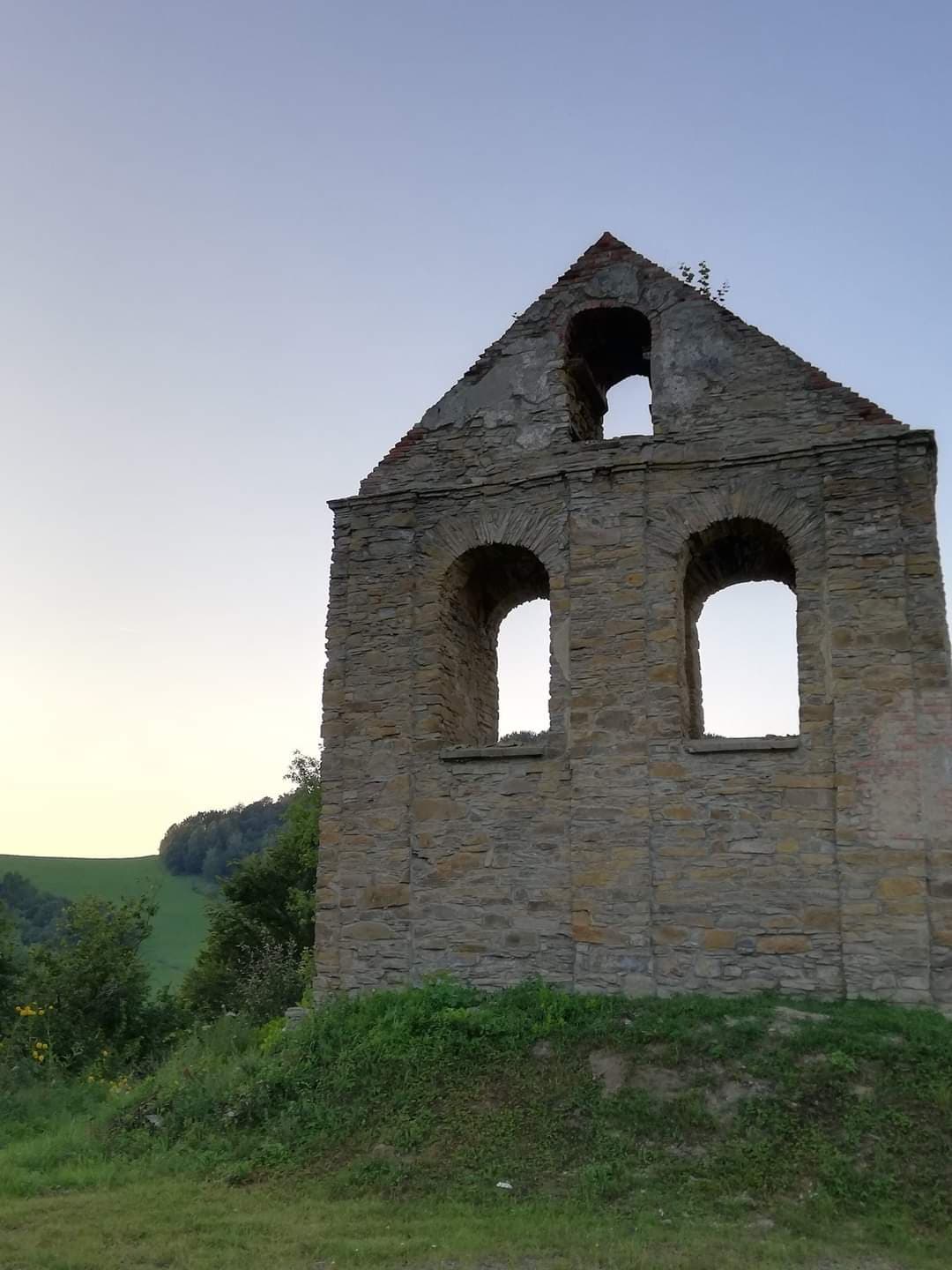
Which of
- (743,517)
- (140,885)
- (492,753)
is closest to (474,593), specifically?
(492,753)

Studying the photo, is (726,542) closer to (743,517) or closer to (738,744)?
(743,517)

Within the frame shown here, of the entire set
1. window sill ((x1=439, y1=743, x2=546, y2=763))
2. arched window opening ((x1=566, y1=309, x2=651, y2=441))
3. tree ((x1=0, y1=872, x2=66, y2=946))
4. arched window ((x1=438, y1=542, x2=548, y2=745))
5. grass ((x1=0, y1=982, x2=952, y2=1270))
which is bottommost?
grass ((x1=0, y1=982, x2=952, y2=1270))

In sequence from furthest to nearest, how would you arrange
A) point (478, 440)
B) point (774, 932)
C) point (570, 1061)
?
1. point (478, 440)
2. point (774, 932)
3. point (570, 1061)

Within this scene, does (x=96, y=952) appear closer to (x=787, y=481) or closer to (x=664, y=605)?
(x=664, y=605)

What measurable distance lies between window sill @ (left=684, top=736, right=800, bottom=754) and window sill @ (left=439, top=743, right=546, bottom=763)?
54.4 inches

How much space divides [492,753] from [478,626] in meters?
2.02

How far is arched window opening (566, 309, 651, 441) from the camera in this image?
11602 millimetres

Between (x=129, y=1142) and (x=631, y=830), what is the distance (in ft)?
15.5

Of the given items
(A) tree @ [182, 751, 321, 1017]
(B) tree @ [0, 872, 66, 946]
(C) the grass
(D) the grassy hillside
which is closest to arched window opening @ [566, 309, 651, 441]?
(C) the grass

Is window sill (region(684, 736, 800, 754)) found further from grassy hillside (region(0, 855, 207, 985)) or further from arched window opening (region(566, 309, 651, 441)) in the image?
grassy hillside (region(0, 855, 207, 985))

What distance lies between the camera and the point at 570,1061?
27.1 feet

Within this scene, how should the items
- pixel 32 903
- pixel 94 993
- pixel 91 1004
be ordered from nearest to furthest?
pixel 91 1004 < pixel 94 993 < pixel 32 903

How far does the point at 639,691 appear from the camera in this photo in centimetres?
999

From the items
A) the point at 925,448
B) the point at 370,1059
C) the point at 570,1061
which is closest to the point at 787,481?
the point at 925,448
